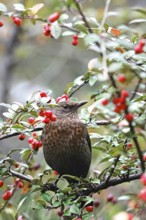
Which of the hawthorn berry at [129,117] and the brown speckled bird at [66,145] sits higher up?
the hawthorn berry at [129,117]

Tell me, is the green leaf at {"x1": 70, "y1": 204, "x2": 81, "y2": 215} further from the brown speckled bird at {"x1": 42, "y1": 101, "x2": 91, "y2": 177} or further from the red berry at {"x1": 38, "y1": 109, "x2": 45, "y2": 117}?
the brown speckled bird at {"x1": 42, "y1": 101, "x2": 91, "y2": 177}

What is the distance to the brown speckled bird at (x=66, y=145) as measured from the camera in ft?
13.8

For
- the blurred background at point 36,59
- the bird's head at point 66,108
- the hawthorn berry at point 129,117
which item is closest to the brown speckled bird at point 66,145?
the bird's head at point 66,108

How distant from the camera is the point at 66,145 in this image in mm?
4258

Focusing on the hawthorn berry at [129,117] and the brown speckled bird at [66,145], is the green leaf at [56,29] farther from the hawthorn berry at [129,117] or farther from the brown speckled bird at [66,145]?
the brown speckled bird at [66,145]

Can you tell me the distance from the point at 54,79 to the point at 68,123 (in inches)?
237

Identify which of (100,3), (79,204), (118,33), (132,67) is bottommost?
(79,204)

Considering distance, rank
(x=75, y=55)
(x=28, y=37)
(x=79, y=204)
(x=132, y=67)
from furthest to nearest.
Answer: (x=75, y=55) < (x=28, y=37) < (x=79, y=204) < (x=132, y=67)

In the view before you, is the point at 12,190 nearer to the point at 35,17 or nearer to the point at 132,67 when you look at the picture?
the point at 35,17

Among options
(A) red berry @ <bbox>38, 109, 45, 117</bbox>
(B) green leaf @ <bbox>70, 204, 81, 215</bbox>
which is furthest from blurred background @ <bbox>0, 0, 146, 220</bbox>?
(B) green leaf @ <bbox>70, 204, 81, 215</bbox>

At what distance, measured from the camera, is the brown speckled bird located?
13.8 ft

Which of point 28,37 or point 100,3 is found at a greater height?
point 100,3

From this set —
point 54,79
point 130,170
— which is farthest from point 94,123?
point 54,79

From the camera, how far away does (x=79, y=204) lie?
320 centimetres
